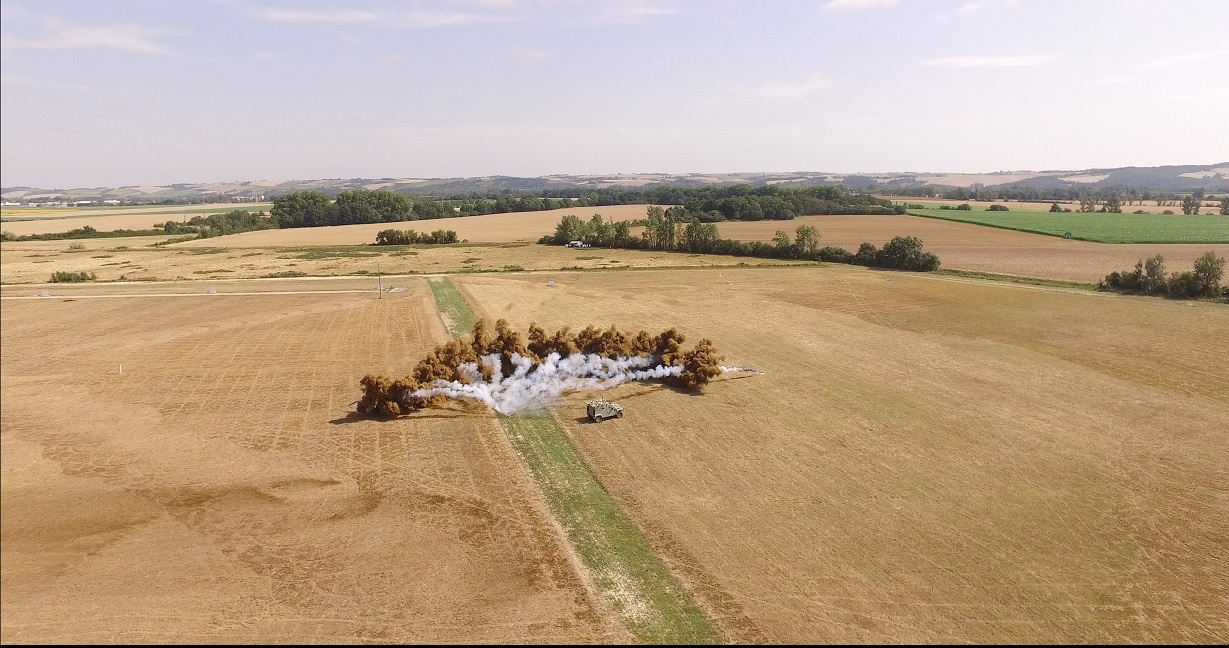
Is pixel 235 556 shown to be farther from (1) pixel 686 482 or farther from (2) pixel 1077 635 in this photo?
(2) pixel 1077 635

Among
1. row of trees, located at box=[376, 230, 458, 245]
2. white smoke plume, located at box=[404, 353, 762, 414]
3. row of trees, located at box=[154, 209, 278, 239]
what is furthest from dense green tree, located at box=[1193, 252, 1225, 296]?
row of trees, located at box=[154, 209, 278, 239]

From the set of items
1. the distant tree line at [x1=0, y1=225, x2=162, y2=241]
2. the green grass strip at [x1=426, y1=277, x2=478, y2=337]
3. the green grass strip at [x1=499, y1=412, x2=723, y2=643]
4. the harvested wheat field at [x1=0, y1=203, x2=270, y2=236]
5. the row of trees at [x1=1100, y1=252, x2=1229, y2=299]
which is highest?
the harvested wheat field at [x1=0, y1=203, x2=270, y2=236]

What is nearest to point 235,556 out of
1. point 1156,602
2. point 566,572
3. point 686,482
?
point 566,572

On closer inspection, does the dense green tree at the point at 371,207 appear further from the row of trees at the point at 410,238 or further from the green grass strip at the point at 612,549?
the green grass strip at the point at 612,549

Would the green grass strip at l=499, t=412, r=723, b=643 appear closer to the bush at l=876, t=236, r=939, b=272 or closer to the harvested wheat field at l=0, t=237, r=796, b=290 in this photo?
the harvested wheat field at l=0, t=237, r=796, b=290

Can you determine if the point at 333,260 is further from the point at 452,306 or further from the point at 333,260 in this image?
the point at 452,306
